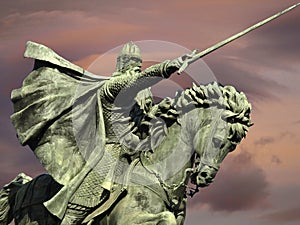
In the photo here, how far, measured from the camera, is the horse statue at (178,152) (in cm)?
2080

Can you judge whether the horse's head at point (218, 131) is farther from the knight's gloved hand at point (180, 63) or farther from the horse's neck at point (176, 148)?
the knight's gloved hand at point (180, 63)

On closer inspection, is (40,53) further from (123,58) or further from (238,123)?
(238,123)

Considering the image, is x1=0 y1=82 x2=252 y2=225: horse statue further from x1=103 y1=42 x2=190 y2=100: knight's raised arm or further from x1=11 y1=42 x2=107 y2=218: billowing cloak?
x1=11 y1=42 x2=107 y2=218: billowing cloak

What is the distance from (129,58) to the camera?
21781 millimetres

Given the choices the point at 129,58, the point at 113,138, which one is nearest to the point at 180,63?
the point at 129,58

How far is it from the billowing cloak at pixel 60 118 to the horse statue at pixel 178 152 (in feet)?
2.49

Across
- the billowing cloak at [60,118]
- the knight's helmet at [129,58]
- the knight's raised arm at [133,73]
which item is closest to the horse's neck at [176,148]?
the knight's raised arm at [133,73]

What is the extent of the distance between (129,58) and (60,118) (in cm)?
162

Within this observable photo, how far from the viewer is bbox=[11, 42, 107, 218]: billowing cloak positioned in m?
21.8

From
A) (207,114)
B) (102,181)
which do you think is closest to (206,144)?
(207,114)

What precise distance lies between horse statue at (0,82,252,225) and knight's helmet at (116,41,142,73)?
0.99 m

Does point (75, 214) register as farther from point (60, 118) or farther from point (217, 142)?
point (217, 142)

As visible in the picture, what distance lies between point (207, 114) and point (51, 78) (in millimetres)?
3084

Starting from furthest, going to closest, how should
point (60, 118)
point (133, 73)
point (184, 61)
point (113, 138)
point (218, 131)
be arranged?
point (60, 118) < point (113, 138) < point (133, 73) < point (218, 131) < point (184, 61)
